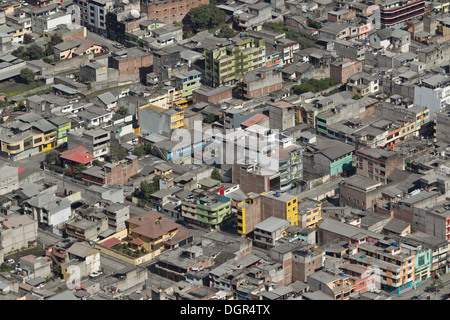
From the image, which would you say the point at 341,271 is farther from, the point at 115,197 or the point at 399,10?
the point at 399,10

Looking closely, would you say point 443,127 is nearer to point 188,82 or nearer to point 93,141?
point 188,82

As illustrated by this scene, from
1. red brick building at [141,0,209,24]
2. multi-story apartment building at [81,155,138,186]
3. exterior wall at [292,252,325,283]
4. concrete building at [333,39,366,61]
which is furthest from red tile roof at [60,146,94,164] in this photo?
concrete building at [333,39,366,61]

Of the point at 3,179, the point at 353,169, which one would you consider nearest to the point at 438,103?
the point at 353,169

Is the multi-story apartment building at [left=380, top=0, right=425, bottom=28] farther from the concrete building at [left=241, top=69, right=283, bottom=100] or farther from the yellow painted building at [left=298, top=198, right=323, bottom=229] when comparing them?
the yellow painted building at [left=298, top=198, right=323, bottom=229]

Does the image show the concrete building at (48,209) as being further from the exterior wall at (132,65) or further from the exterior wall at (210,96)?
the exterior wall at (132,65)

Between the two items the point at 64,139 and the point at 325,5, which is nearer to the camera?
the point at 64,139

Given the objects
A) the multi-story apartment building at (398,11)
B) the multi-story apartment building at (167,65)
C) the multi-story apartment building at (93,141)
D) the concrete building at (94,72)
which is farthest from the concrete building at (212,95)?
the multi-story apartment building at (398,11)

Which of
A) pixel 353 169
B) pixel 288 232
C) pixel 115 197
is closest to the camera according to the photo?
pixel 288 232
